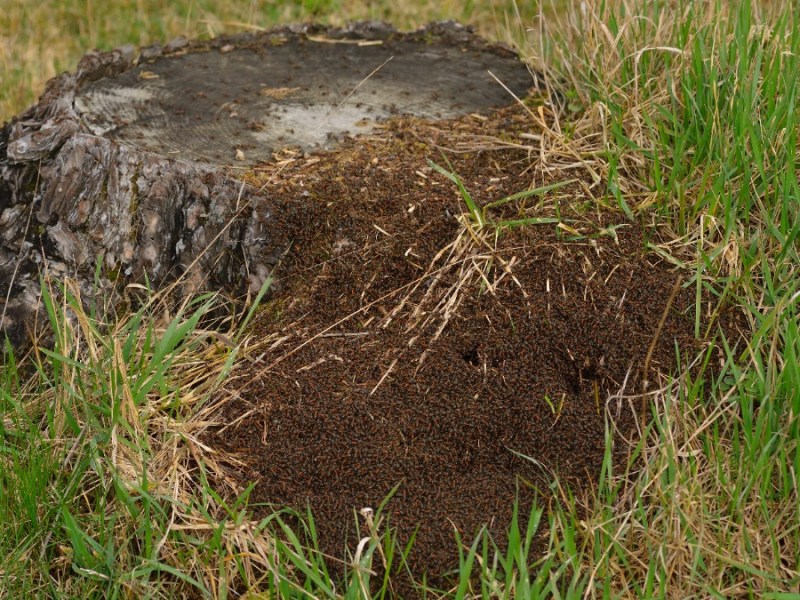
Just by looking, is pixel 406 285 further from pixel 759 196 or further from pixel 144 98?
pixel 144 98

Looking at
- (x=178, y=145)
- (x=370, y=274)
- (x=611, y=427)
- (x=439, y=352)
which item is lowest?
(x=611, y=427)

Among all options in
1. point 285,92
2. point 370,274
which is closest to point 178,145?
point 285,92

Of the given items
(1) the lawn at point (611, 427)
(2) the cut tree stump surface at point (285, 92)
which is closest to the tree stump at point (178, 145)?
(2) the cut tree stump surface at point (285, 92)

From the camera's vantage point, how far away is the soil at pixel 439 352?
6.99 feet

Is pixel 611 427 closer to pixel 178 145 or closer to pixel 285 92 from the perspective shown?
pixel 178 145

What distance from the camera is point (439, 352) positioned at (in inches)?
91.0

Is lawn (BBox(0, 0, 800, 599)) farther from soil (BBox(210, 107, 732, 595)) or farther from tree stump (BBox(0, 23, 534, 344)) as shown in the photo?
tree stump (BBox(0, 23, 534, 344))

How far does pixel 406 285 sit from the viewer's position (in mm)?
2441

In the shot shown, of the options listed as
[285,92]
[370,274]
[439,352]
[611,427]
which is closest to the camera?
[611,427]

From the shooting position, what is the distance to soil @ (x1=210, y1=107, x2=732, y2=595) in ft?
6.99

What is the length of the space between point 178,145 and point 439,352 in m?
1.10

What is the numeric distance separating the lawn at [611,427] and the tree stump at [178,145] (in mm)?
186

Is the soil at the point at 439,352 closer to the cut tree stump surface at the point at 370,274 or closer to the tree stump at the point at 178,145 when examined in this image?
the cut tree stump surface at the point at 370,274

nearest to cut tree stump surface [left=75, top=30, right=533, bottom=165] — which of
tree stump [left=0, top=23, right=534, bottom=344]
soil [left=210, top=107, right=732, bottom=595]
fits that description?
tree stump [left=0, top=23, right=534, bottom=344]
